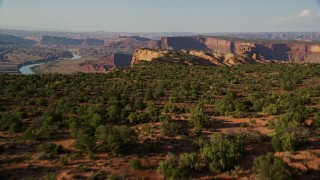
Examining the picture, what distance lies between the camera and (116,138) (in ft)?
52.7

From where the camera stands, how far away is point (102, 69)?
14912cm

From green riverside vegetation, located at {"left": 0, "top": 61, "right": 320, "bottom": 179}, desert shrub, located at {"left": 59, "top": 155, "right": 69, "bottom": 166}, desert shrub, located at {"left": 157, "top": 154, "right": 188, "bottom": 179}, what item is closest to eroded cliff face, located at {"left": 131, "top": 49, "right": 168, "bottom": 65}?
green riverside vegetation, located at {"left": 0, "top": 61, "right": 320, "bottom": 179}

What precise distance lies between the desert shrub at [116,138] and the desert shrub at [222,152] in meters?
3.88

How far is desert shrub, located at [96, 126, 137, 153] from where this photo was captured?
1584 cm

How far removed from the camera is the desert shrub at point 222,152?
44.6ft

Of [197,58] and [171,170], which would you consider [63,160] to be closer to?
[171,170]

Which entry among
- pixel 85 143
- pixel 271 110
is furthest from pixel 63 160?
pixel 271 110

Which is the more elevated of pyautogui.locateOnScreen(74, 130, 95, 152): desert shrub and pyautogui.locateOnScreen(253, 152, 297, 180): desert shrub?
pyautogui.locateOnScreen(253, 152, 297, 180): desert shrub

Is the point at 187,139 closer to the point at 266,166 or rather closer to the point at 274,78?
the point at 266,166

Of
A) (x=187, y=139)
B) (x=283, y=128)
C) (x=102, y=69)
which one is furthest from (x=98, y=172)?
(x=102, y=69)

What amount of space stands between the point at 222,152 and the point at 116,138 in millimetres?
5243

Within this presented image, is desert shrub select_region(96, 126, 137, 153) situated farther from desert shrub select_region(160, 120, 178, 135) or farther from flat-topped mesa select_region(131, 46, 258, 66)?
flat-topped mesa select_region(131, 46, 258, 66)

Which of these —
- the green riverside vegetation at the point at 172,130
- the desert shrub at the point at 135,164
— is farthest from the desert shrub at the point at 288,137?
the desert shrub at the point at 135,164

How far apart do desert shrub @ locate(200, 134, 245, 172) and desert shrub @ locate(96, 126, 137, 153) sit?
388cm
